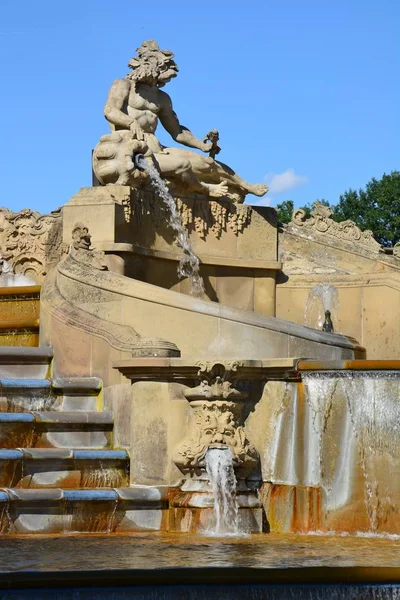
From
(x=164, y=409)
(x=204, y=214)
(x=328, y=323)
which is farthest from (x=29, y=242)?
(x=164, y=409)

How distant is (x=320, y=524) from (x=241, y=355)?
1893 mm

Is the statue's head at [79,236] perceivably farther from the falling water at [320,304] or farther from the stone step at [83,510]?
the falling water at [320,304]

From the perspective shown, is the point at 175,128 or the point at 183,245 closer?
the point at 183,245

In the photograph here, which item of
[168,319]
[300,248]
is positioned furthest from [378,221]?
[168,319]

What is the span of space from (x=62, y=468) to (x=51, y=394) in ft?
4.30

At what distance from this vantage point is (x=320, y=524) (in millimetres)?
12211

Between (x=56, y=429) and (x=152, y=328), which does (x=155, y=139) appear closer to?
(x=152, y=328)

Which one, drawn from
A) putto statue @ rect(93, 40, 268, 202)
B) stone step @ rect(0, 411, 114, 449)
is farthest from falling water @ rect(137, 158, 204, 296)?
stone step @ rect(0, 411, 114, 449)

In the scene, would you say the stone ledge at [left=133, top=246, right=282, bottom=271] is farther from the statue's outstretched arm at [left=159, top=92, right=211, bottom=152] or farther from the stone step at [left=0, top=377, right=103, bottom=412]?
the stone step at [left=0, top=377, right=103, bottom=412]

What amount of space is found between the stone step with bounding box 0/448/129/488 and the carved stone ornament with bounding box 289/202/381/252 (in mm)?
8603

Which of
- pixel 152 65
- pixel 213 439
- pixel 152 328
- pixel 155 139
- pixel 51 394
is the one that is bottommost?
pixel 213 439

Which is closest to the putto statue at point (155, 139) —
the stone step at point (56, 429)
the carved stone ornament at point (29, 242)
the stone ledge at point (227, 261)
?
the stone ledge at point (227, 261)

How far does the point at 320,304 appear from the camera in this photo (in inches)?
750

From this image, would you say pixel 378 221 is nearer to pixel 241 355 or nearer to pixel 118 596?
pixel 241 355
